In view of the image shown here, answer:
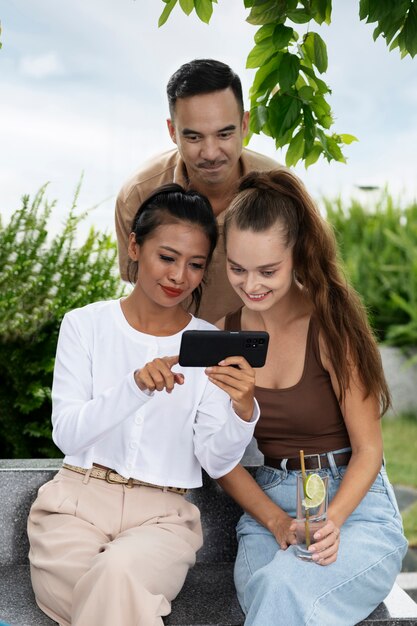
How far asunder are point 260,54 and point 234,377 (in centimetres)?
123

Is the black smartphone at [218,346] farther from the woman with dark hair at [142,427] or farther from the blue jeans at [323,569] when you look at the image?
the blue jeans at [323,569]

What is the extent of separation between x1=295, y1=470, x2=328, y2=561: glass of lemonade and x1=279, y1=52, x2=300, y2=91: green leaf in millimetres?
1333

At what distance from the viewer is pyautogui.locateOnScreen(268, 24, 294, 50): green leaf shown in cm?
290

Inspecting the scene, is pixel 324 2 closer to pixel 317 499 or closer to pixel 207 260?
pixel 207 260

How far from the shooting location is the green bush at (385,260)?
839 cm

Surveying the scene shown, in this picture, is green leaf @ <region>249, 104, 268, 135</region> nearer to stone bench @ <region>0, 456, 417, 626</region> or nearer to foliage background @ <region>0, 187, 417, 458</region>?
foliage background @ <region>0, 187, 417, 458</region>

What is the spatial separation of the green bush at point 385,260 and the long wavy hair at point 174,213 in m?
5.44

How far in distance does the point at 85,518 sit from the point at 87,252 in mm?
1737

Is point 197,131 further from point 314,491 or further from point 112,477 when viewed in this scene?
point 314,491

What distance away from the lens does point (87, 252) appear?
4.12 meters

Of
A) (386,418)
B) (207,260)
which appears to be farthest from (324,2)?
(386,418)

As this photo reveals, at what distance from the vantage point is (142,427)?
2.72m

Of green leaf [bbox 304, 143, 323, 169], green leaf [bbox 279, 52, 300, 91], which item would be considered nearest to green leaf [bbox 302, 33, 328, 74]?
green leaf [bbox 279, 52, 300, 91]

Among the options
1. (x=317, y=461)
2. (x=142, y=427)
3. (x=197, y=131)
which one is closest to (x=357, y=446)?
(x=317, y=461)
